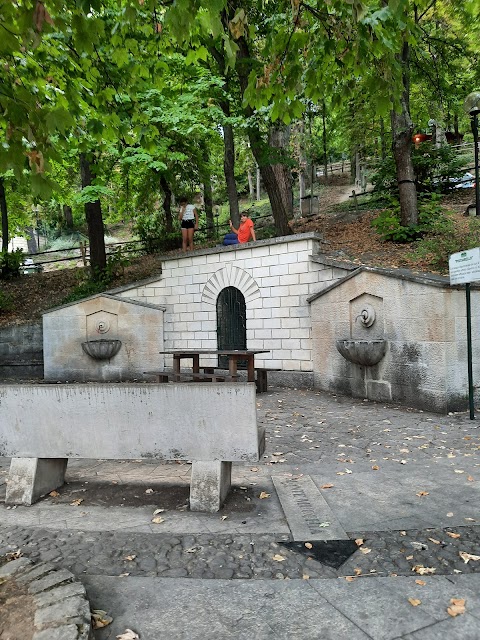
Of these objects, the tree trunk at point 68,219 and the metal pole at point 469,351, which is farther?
the tree trunk at point 68,219

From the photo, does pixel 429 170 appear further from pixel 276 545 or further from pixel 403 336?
pixel 276 545

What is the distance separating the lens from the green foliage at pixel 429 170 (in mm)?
13711

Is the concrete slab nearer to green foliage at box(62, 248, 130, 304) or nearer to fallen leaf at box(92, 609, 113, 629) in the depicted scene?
fallen leaf at box(92, 609, 113, 629)

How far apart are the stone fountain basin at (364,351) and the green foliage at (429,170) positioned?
25.3ft

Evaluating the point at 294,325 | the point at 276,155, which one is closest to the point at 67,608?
the point at 294,325

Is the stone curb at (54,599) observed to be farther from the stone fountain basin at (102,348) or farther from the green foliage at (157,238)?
the green foliage at (157,238)

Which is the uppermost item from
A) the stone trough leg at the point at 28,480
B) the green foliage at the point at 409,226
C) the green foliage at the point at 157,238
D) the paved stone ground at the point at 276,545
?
the green foliage at the point at 157,238

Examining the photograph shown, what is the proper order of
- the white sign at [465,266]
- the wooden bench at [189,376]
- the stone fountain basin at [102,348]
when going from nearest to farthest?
the white sign at [465,266]
the wooden bench at [189,376]
the stone fountain basin at [102,348]

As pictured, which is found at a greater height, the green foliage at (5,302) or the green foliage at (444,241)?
the green foliage at (444,241)

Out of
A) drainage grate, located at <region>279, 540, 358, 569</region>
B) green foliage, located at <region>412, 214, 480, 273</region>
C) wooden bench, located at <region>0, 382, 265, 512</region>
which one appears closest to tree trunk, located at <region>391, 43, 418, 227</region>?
green foliage, located at <region>412, 214, 480, 273</region>

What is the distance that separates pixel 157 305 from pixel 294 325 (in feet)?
13.0

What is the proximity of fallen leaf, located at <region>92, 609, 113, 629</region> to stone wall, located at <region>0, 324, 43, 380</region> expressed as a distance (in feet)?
41.7

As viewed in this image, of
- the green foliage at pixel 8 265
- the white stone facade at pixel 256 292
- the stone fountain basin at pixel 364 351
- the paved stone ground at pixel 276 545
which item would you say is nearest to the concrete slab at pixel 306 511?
A: the paved stone ground at pixel 276 545

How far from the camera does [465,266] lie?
21.0 ft
